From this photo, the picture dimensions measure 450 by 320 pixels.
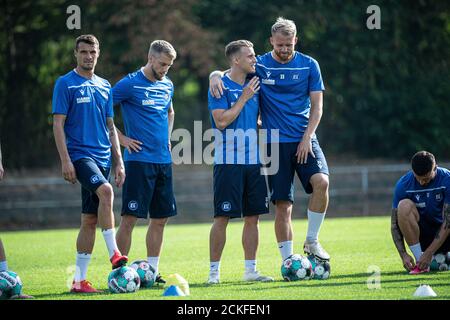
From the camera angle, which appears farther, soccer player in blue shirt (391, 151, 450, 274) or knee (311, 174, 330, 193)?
soccer player in blue shirt (391, 151, 450, 274)

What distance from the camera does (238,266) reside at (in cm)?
1065

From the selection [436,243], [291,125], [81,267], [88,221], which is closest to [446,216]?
[436,243]

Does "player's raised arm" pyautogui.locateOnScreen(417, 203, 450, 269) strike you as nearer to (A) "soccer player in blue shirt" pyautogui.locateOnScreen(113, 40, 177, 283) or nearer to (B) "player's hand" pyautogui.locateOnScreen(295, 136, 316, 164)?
(B) "player's hand" pyautogui.locateOnScreen(295, 136, 316, 164)

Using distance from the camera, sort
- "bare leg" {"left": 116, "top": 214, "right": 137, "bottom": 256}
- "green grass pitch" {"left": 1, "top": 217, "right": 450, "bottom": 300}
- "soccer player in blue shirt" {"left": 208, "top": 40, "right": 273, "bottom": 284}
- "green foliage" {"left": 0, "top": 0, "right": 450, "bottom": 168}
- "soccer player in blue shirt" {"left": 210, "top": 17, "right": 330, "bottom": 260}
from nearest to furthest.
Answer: "green grass pitch" {"left": 1, "top": 217, "right": 450, "bottom": 300}
"soccer player in blue shirt" {"left": 208, "top": 40, "right": 273, "bottom": 284}
"bare leg" {"left": 116, "top": 214, "right": 137, "bottom": 256}
"soccer player in blue shirt" {"left": 210, "top": 17, "right": 330, "bottom": 260}
"green foliage" {"left": 0, "top": 0, "right": 450, "bottom": 168}

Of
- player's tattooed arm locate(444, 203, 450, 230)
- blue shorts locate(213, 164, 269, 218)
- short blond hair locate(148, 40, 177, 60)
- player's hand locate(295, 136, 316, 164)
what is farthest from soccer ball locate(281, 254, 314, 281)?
short blond hair locate(148, 40, 177, 60)

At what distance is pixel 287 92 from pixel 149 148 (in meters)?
1.73

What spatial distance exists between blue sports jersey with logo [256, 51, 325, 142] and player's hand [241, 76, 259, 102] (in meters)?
0.34

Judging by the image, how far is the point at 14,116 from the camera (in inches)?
1054

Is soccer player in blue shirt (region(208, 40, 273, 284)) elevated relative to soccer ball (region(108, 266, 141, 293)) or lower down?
elevated

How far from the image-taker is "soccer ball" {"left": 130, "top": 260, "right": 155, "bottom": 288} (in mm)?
8680

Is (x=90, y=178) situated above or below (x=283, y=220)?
above

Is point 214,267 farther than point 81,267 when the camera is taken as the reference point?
Yes

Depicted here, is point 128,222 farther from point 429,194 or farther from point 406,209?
Result: point 429,194

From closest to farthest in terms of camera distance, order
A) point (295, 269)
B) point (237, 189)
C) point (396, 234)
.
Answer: point (295, 269) < point (237, 189) < point (396, 234)
